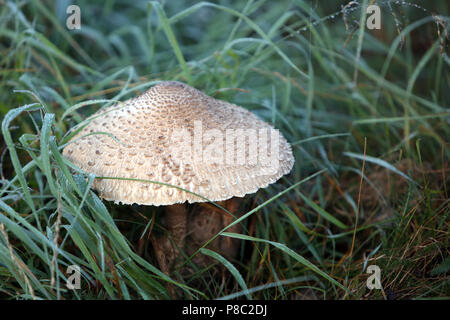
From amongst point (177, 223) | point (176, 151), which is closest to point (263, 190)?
point (177, 223)

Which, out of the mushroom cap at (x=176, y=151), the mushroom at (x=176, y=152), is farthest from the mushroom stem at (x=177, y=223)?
the mushroom cap at (x=176, y=151)

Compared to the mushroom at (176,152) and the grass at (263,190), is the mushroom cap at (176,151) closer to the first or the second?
the mushroom at (176,152)

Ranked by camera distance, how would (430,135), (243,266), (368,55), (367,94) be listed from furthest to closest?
(368,55) < (367,94) < (430,135) < (243,266)

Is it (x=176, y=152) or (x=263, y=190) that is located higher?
(x=176, y=152)

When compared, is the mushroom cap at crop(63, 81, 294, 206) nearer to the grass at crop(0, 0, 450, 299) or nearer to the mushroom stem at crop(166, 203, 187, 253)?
the grass at crop(0, 0, 450, 299)

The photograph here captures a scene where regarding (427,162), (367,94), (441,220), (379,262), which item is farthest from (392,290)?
(367,94)

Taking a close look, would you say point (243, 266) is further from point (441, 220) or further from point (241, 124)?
point (441, 220)

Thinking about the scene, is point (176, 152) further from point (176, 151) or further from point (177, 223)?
point (177, 223)
